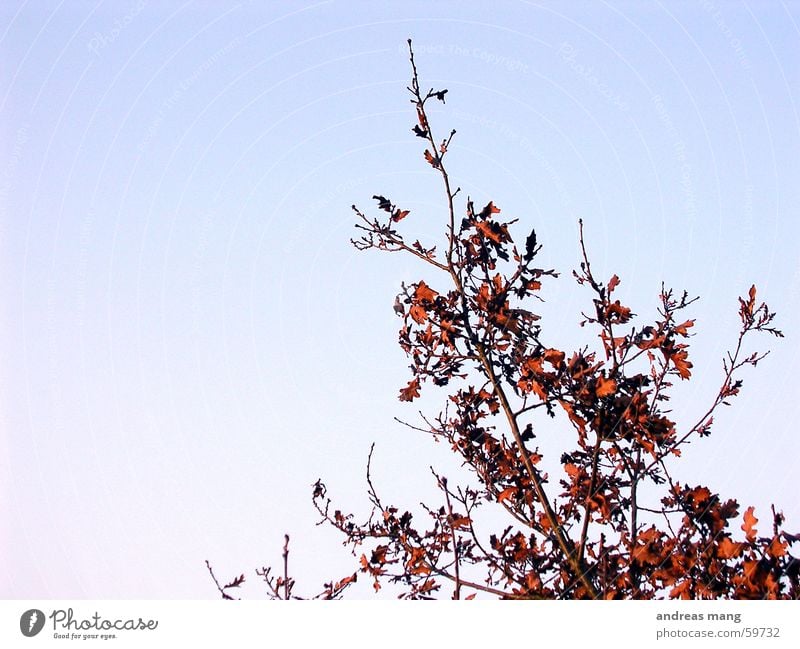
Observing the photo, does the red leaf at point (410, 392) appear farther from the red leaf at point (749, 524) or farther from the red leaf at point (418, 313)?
the red leaf at point (749, 524)

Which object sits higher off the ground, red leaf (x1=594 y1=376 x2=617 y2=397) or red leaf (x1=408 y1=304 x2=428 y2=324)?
red leaf (x1=408 y1=304 x2=428 y2=324)

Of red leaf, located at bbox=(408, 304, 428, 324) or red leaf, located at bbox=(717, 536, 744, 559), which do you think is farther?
red leaf, located at bbox=(408, 304, 428, 324)

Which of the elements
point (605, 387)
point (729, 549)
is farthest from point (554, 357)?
point (729, 549)

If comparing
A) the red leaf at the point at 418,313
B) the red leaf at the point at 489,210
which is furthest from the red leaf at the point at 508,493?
the red leaf at the point at 489,210

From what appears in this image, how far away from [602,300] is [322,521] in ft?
7.55

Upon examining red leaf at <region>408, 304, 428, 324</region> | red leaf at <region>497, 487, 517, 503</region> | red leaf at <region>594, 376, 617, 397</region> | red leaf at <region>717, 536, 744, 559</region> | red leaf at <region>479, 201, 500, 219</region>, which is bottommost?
red leaf at <region>717, 536, 744, 559</region>

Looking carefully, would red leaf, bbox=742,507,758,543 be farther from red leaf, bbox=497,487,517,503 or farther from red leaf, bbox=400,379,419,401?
red leaf, bbox=400,379,419,401

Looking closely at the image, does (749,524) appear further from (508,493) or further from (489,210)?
(489,210)

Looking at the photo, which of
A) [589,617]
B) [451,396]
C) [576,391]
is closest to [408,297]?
[451,396]

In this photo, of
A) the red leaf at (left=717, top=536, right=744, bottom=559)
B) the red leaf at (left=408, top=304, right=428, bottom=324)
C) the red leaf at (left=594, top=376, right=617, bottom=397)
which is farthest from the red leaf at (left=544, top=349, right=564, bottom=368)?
the red leaf at (left=717, top=536, right=744, bottom=559)

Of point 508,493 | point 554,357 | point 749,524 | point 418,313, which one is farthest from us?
point 418,313

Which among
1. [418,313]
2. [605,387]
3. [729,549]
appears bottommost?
[729,549]

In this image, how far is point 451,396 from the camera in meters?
4.84

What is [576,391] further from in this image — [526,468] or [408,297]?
[408,297]
